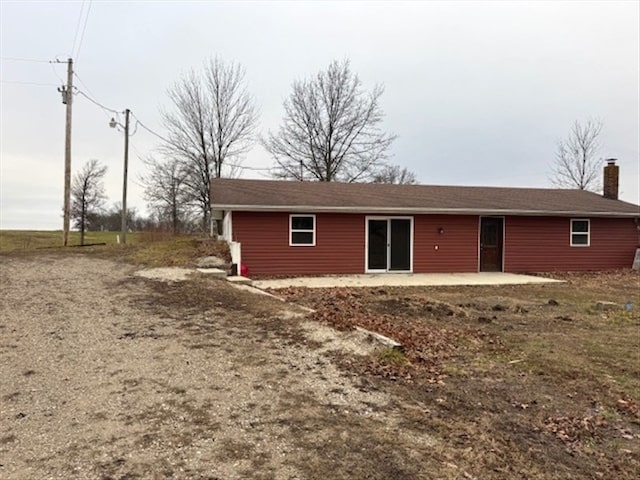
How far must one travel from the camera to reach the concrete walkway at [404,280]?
42.1 feet

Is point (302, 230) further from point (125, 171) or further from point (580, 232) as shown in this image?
point (125, 171)

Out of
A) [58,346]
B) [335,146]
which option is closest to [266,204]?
[58,346]

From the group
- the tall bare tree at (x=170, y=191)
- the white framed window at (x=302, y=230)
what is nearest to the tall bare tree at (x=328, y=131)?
the tall bare tree at (x=170, y=191)

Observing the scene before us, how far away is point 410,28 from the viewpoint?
1588cm

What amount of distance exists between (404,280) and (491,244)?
5.04 meters

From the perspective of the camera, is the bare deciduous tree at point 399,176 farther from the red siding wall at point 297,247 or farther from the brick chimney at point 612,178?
the red siding wall at point 297,247

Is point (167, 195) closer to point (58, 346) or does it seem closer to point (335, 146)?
point (335, 146)

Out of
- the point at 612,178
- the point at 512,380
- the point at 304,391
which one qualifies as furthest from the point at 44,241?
the point at 612,178

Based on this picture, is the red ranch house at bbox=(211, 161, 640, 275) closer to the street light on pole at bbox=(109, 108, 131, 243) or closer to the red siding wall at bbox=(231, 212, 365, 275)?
the red siding wall at bbox=(231, 212, 365, 275)

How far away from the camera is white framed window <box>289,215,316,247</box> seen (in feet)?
49.1

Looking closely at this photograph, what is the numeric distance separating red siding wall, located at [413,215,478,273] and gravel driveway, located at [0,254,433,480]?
956 centimetres

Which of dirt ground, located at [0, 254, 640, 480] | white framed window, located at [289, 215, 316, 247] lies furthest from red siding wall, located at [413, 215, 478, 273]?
dirt ground, located at [0, 254, 640, 480]

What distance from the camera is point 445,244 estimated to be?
16.3 m

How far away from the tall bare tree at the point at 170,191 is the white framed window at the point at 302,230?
58.6 ft
